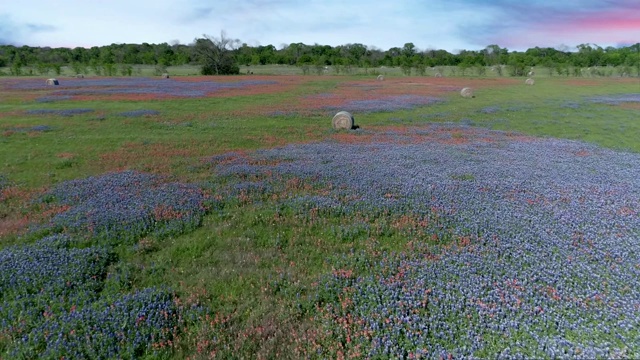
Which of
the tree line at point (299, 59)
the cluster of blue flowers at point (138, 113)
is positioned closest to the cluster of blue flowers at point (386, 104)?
the cluster of blue flowers at point (138, 113)

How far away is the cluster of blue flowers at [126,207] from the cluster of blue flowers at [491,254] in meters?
2.49

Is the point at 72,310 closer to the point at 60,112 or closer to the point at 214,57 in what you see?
the point at 60,112

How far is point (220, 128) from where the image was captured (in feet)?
85.1

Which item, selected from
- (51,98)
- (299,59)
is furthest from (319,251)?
(299,59)

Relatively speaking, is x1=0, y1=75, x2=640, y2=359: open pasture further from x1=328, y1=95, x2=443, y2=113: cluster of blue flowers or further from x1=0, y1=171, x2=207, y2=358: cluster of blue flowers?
x1=328, y1=95, x2=443, y2=113: cluster of blue flowers

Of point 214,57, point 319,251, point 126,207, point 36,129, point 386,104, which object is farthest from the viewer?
point 214,57

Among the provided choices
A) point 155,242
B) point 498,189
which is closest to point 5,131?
point 155,242

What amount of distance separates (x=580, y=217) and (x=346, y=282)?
7.47m

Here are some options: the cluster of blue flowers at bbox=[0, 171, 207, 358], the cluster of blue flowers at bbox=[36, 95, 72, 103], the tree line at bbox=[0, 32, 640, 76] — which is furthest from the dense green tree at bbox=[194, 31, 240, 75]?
the cluster of blue flowers at bbox=[0, 171, 207, 358]

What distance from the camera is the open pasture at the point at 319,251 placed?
20.3 feet

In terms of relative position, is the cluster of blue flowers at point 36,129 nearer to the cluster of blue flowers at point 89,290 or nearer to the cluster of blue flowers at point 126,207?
the cluster of blue flowers at point 126,207

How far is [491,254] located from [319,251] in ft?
13.5

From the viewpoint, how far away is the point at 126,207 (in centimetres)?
1140

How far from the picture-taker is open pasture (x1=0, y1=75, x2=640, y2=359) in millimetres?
6184
